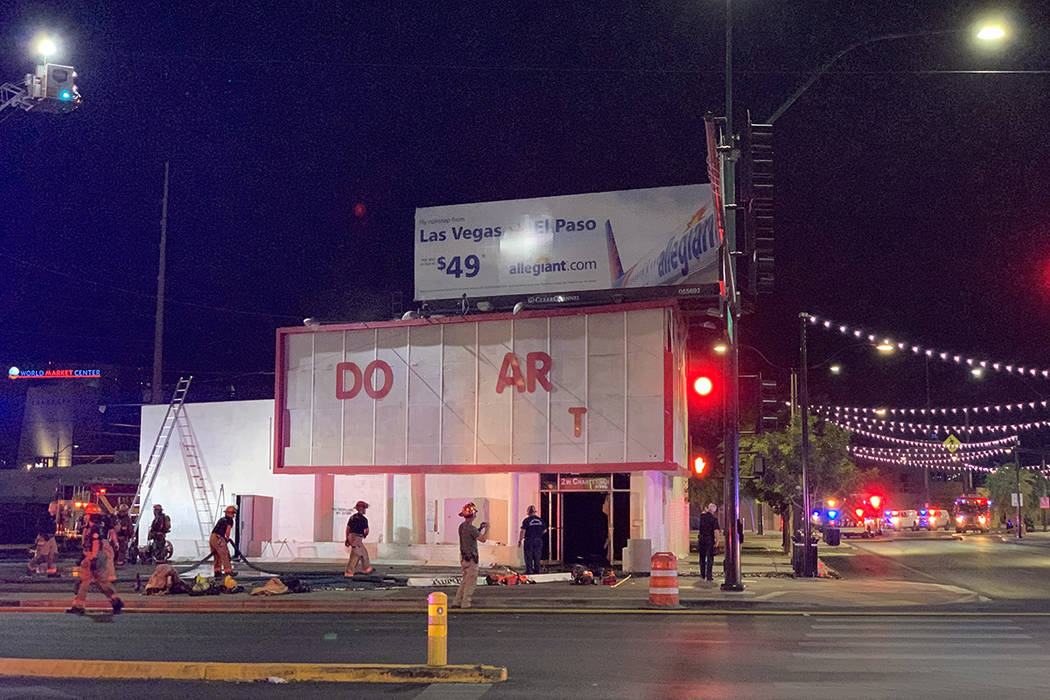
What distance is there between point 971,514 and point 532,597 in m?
61.3

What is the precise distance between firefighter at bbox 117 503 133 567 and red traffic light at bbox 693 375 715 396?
54.9ft

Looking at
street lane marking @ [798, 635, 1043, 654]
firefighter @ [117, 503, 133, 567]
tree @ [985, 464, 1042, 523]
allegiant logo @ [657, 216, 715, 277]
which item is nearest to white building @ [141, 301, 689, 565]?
allegiant logo @ [657, 216, 715, 277]

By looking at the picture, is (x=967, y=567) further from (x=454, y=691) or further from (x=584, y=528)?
(x=454, y=691)

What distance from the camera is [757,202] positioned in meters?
20.1

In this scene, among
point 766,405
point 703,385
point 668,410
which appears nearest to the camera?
point 766,405

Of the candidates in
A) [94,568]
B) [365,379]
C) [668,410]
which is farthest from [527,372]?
[94,568]

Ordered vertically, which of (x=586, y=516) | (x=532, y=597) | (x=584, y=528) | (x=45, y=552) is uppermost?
(x=586, y=516)

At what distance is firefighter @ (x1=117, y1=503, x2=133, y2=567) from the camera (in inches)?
1170

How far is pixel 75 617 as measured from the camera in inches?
719

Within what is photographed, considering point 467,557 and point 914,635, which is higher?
point 467,557

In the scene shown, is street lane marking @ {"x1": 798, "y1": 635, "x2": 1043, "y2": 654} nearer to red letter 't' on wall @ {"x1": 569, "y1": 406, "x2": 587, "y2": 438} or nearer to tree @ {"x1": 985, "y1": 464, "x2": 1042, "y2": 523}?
red letter 't' on wall @ {"x1": 569, "y1": 406, "x2": 587, "y2": 438}

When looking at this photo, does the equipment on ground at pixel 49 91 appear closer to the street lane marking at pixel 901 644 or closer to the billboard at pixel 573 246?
the billboard at pixel 573 246

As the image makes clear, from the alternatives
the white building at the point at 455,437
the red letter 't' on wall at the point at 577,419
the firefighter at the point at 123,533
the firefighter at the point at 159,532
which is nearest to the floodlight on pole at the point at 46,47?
the firefighter at the point at 159,532

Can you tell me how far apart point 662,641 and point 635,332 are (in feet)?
54.5
